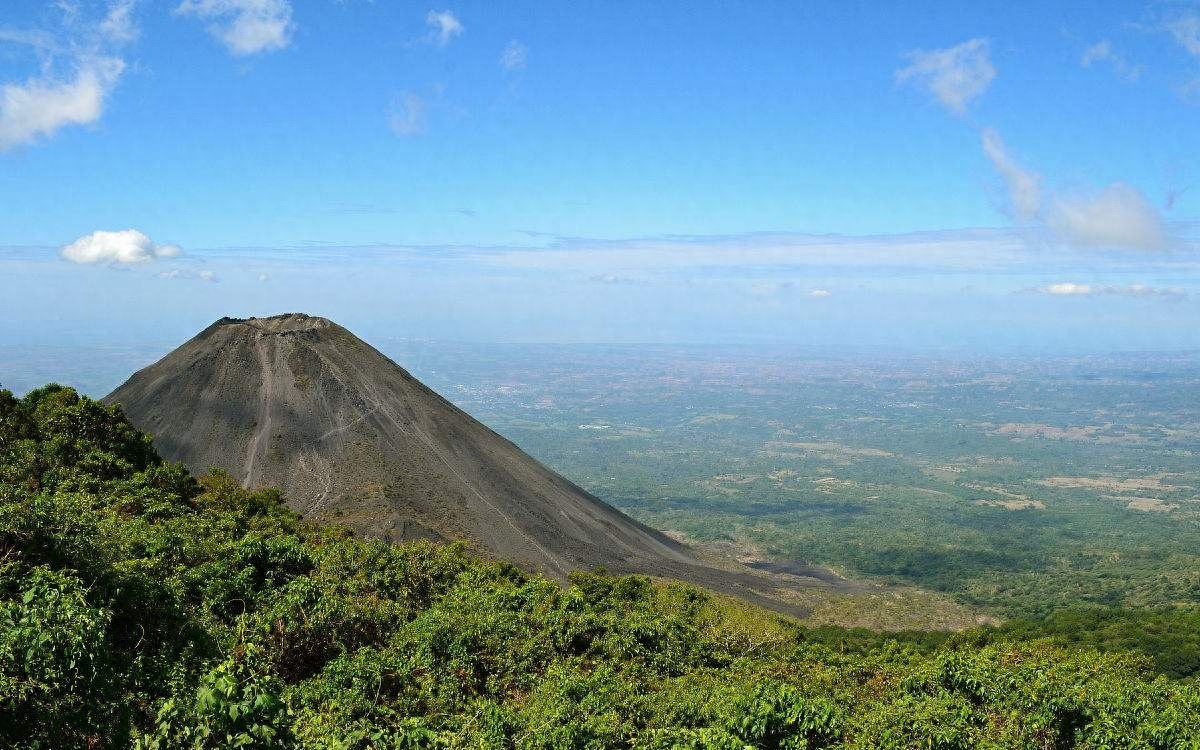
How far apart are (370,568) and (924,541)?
144m

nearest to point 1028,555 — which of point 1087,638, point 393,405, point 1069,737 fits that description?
point 1087,638

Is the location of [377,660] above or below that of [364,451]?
above

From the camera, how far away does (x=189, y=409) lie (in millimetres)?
67188

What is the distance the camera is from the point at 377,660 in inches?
756

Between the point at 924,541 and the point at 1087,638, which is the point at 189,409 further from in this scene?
the point at 924,541

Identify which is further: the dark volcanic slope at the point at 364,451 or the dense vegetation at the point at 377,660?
the dark volcanic slope at the point at 364,451

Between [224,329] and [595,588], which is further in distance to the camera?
[224,329]

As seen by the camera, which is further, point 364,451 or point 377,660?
point 364,451

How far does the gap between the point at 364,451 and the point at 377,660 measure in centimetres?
4789

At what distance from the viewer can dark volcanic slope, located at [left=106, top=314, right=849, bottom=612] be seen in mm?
58812

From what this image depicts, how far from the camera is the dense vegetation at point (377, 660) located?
906 centimetres

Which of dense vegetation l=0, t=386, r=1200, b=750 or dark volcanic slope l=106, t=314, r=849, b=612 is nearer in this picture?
dense vegetation l=0, t=386, r=1200, b=750

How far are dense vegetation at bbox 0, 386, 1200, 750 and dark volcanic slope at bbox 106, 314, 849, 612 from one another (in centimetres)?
1887

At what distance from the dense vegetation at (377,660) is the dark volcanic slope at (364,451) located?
61.9 ft
